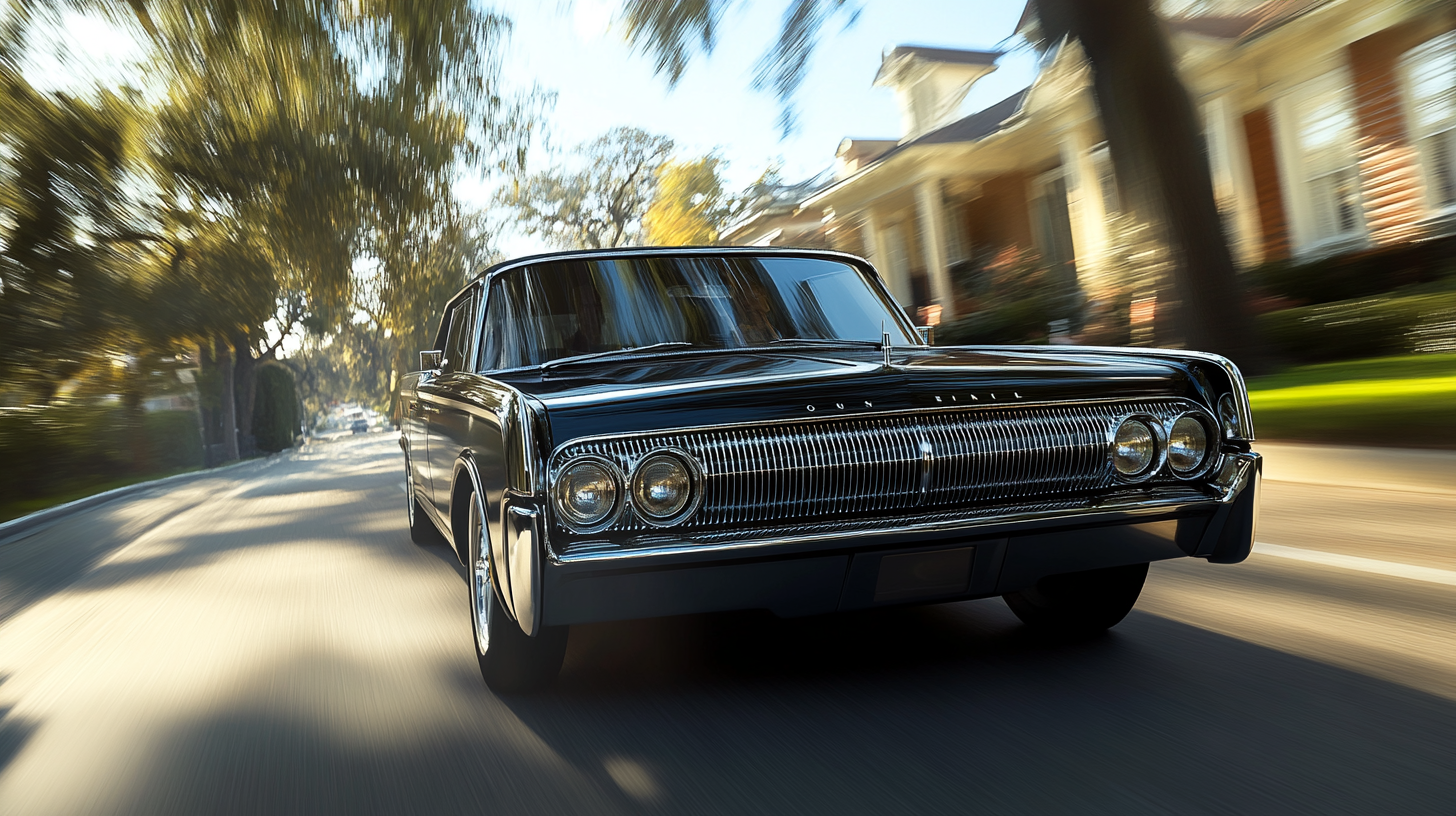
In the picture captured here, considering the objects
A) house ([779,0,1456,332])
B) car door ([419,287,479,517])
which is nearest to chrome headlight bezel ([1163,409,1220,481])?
car door ([419,287,479,517])

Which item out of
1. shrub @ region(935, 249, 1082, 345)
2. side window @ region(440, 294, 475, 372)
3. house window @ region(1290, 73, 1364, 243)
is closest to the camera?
side window @ region(440, 294, 475, 372)

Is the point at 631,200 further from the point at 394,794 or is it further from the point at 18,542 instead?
the point at 394,794

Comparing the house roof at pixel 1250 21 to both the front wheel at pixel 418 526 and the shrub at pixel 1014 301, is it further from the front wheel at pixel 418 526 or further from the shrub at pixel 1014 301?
the front wheel at pixel 418 526

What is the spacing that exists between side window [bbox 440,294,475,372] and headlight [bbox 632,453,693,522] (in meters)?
2.15

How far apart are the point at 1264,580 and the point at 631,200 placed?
46.4 meters

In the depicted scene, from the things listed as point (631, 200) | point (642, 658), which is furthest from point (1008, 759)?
point (631, 200)

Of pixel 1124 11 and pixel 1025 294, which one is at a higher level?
pixel 1124 11

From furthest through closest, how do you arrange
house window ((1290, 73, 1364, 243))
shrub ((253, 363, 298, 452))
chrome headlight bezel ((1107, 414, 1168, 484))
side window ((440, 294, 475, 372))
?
shrub ((253, 363, 298, 452))
house window ((1290, 73, 1364, 243))
side window ((440, 294, 475, 372))
chrome headlight bezel ((1107, 414, 1168, 484))

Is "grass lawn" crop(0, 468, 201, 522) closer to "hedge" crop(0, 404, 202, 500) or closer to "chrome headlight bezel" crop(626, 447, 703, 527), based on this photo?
"hedge" crop(0, 404, 202, 500)

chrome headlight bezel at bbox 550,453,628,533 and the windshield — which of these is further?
the windshield

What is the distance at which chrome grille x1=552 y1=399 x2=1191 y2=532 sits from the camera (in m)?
3.35

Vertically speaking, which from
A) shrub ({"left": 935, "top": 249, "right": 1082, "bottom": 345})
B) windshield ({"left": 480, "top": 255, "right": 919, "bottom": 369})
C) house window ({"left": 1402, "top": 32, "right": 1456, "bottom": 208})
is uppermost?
house window ({"left": 1402, "top": 32, "right": 1456, "bottom": 208})

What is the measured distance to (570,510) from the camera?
3.28 metres

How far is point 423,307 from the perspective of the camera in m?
37.1
